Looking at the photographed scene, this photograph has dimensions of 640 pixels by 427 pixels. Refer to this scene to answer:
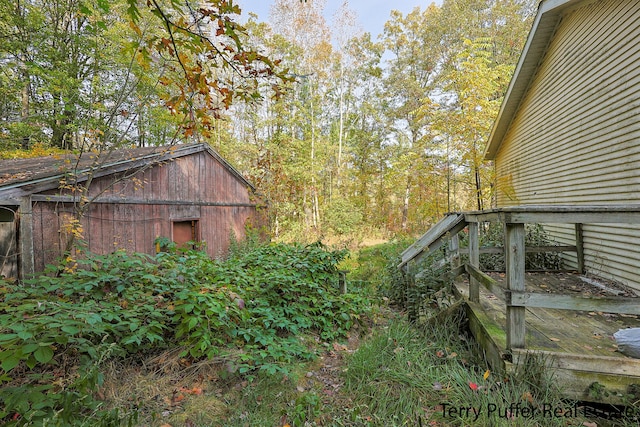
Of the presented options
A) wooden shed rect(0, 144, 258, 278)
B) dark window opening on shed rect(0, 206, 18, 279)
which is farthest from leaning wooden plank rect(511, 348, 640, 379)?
dark window opening on shed rect(0, 206, 18, 279)

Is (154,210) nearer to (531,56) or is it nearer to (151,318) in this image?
(151,318)

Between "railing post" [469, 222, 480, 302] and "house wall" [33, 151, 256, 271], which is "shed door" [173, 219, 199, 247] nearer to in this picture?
"house wall" [33, 151, 256, 271]

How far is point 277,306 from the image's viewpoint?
3859mm

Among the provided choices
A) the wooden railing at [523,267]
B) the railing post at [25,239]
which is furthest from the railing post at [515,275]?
the railing post at [25,239]

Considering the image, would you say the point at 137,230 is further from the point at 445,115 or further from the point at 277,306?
the point at 445,115

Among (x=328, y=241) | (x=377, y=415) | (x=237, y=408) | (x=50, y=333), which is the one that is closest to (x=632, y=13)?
(x=377, y=415)

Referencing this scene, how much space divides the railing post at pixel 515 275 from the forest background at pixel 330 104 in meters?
9.22

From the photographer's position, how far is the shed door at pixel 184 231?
7.78 metres

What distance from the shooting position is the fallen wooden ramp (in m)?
4.24

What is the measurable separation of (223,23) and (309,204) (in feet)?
50.9

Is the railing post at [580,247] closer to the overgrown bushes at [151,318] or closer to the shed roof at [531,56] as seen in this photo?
the shed roof at [531,56]

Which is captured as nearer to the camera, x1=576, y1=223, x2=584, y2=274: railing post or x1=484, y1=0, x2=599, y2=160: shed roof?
x1=576, y1=223, x2=584, y2=274: railing post

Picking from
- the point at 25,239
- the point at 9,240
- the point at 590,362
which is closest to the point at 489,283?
the point at 590,362

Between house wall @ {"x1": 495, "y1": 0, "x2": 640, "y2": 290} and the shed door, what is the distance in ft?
28.9
